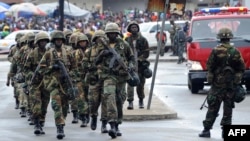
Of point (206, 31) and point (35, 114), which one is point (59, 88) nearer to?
point (35, 114)

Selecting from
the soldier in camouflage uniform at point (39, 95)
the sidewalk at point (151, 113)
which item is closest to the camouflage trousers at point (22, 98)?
the sidewalk at point (151, 113)

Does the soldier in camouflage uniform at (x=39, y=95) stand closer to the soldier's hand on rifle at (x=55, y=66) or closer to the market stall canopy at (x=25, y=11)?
the soldier's hand on rifle at (x=55, y=66)

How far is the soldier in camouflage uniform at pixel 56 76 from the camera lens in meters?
13.2

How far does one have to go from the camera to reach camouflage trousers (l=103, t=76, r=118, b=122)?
12781 millimetres

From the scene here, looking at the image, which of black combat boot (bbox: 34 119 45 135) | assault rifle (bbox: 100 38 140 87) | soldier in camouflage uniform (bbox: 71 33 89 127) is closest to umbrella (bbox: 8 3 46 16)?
soldier in camouflage uniform (bbox: 71 33 89 127)

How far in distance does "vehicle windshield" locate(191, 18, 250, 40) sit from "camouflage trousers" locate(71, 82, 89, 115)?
6344 millimetres

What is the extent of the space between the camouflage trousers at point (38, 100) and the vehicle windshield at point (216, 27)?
772 centimetres

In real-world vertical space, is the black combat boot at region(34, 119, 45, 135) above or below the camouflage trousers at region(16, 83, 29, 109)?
above

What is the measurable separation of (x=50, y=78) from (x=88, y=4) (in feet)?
163

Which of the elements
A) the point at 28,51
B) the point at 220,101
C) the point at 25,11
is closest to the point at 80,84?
the point at 28,51

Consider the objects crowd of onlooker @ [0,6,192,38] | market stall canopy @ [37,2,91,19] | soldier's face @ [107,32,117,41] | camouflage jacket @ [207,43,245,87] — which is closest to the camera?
camouflage jacket @ [207,43,245,87]

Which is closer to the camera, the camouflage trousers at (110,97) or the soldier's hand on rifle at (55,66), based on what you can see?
the camouflage trousers at (110,97)

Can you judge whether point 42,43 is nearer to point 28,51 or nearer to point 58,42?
point 58,42

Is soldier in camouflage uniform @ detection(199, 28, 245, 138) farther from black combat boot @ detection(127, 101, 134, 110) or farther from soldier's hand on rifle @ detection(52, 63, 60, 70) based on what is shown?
black combat boot @ detection(127, 101, 134, 110)
